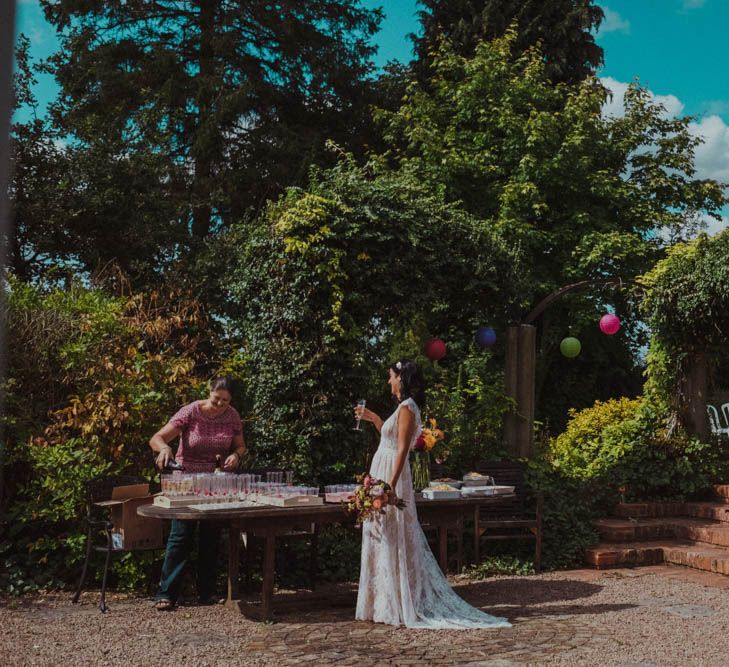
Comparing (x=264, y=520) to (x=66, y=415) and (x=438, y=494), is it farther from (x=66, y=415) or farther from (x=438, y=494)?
(x=66, y=415)

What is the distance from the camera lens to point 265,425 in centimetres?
848

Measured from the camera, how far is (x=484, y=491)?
705 cm

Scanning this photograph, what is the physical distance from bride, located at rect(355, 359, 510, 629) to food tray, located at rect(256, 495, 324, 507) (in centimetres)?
44

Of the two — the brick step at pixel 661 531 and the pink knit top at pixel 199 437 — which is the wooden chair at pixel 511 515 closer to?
the brick step at pixel 661 531

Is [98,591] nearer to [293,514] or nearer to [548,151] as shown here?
[293,514]

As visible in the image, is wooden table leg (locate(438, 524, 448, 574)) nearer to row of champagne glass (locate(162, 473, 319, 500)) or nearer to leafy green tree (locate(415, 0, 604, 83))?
row of champagne glass (locate(162, 473, 319, 500))

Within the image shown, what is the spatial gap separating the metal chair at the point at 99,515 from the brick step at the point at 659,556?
4603 mm

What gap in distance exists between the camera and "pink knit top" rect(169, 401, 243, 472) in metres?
6.55

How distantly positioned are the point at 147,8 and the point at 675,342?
39.9ft

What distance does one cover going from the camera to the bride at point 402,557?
586 centimetres

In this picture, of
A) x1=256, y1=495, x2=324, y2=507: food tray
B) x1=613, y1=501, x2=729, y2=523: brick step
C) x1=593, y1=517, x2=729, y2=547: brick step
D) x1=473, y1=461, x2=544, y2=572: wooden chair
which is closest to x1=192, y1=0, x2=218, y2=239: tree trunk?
x1=473, y1=461, x2=544, y2=572: wooden chair

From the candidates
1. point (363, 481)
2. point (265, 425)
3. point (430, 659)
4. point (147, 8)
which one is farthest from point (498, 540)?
point (147, 8)

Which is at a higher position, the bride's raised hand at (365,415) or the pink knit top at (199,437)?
the bride's raised hand at (365,415)

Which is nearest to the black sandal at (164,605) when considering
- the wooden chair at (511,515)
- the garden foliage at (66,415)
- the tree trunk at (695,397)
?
the garden foliage at (66,415)
